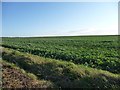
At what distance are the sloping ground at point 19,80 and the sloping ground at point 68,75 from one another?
24.0 inches

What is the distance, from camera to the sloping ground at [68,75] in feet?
39.3

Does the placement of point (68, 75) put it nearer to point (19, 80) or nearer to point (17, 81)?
point (19, 80)

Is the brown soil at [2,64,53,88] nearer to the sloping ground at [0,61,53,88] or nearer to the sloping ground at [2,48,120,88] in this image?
the sloping ground at [0,61,53,88]

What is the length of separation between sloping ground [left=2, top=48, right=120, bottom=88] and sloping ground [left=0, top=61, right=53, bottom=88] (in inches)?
24.0

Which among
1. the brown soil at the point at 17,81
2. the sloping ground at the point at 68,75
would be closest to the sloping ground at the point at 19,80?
the brown soil at the point at 17,81

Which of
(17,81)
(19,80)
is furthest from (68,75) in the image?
(17,81)

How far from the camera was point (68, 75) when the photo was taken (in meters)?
13.0

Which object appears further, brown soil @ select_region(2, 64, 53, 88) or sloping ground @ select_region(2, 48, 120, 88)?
sloping ground @ select_region(2, 48, 120, 88)

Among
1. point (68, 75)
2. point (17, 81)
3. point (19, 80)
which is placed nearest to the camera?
point (17, 81)

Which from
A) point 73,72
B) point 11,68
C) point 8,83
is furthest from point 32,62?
point 8,83

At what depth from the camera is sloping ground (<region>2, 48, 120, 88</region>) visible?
1198 centimetres

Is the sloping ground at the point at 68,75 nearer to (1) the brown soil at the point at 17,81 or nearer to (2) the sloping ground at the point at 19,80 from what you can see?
(2) the sloping ground at the point at 19,80

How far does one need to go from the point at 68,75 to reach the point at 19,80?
2543mm

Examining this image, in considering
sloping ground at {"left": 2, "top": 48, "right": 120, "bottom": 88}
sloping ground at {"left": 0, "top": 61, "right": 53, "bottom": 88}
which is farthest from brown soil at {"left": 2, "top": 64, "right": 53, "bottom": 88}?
sloping ground at {"left": 2, "top": 48, "right": 120, "bottom": 88}
